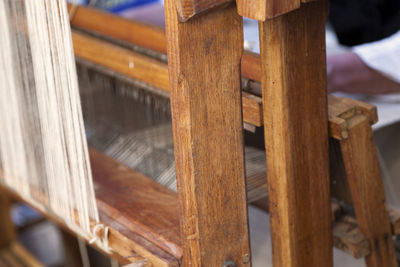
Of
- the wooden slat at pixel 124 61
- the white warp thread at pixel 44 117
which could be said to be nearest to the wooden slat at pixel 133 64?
the wooden slat at pixel 124 61

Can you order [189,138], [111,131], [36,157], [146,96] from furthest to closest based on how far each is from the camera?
[111,131], [146,96], [36,157], [189,138]

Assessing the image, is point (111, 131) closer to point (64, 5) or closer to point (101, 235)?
point (101, 235)

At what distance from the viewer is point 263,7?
2.63 ft

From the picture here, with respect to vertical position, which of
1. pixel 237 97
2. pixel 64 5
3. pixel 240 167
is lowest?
pixel 240 167

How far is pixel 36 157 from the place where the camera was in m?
1.35

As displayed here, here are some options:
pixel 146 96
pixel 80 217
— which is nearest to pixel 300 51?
pixel 80 217

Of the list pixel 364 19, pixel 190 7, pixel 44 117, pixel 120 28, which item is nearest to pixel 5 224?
pixel 120 28

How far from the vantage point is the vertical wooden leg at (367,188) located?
3.54 ft

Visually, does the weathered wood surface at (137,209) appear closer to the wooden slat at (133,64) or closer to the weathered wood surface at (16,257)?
the wooden slat at (133,64)

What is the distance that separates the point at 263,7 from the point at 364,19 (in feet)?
3.74

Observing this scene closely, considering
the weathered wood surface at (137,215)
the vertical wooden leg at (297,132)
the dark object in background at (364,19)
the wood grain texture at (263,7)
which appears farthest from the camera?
the dark object in background at (364,19)

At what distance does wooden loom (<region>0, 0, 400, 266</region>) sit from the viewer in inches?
34.9

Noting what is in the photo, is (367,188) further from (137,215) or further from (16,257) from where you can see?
(16,257)

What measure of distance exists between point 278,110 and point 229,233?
0.74ft
